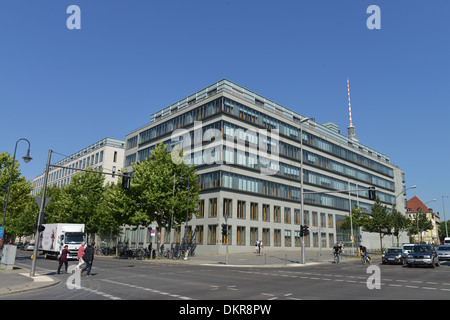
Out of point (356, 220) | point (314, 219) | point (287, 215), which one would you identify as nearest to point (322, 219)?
point (314, 219)

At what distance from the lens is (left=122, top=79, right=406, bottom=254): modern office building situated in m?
47.0

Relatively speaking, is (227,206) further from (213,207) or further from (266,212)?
(266,212)

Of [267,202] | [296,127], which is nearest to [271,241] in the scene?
[267,202]

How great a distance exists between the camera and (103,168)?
7256cm

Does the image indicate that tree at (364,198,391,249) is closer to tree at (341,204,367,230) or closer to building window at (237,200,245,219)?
tree at (341,204,367,230)

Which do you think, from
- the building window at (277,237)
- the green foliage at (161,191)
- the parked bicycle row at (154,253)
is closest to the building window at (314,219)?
the building window at (277,237)

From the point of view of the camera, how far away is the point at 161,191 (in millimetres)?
37344

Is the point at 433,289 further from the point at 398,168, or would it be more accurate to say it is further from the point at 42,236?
the point at 398,168

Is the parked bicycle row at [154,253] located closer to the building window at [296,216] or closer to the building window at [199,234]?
the building window at [199,234]

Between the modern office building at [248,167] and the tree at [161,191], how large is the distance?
8.08 meters

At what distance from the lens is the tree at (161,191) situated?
36312mm

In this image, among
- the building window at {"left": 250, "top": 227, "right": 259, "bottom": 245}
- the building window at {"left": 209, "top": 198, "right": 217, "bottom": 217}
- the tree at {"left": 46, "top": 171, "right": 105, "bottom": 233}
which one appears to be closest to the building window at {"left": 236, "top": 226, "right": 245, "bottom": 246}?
the building window at {"left": 250, "top": 227, "right": 259, "bottom": 245}
